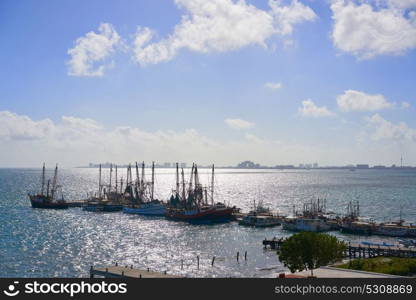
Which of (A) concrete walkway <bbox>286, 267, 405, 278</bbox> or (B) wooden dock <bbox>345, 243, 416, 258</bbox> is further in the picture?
(B) wooden dock <bbox>345, 243, 416, 258</bbox>

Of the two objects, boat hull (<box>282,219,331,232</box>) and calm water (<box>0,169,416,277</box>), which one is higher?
boat hull (<box>282,219,331,232</box>)

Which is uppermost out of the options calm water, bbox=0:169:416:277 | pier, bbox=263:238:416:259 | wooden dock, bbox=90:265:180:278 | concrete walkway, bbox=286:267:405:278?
concrete walkway, bbox=286:267:405:278

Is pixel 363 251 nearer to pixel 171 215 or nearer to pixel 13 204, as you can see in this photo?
pixel 171 215

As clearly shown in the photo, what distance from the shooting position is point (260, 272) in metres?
75.2

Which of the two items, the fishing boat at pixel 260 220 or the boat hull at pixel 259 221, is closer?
the boat hull at pixel 259 221

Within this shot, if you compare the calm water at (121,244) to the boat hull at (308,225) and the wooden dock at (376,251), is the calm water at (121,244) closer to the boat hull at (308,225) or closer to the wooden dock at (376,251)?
the boat hull at (308,225)

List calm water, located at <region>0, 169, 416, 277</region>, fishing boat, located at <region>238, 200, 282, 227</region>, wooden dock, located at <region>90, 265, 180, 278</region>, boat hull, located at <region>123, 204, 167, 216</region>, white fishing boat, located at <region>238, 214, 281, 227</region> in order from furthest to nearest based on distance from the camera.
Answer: boat hull, located at <region>123, 204, 167, 216</region>, fishing boat, located at <region>238, 200, 282, 227</region>, white fishing boat, located at <region>238, 214, 281, 227</region>, calm water, located at <region>0, 169, 416, 277</region>, wooden dock, located at <region>90, 265, 180, 278</region>

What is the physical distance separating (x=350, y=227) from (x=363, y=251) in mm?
30983

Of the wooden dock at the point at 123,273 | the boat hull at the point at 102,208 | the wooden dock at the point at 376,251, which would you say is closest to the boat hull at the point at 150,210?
the boat hull at the point at 102,208

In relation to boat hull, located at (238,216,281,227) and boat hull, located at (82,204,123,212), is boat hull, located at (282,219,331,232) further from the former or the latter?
boat hull, located at (82,204,123,212)

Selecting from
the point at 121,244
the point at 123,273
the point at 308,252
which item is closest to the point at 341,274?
the point at 308,252

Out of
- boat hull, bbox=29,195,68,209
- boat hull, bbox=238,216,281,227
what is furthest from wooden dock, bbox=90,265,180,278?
boat hull, bbox=29,195,68,209

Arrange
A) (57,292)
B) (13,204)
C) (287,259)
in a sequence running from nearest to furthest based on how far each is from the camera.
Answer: (57,292) → (287,259) → (13,204)

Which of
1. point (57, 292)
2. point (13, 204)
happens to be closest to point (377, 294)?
point (57, 292)
